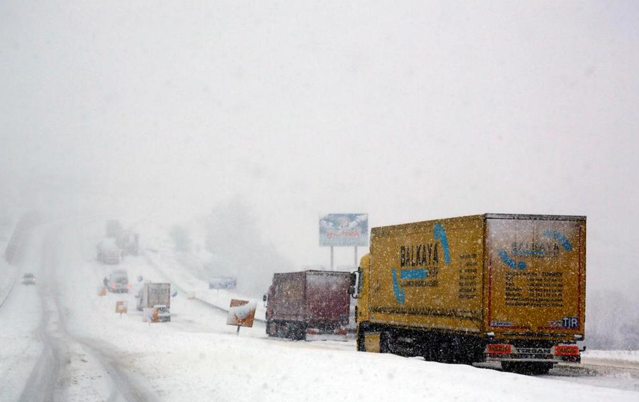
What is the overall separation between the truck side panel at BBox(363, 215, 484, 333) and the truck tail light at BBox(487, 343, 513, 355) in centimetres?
54

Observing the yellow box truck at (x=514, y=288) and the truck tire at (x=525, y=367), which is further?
the truck tire at (x=525, y=367)

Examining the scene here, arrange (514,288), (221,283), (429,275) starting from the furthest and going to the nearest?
1. (221,283)
2. (429,275)
3. (514,288)

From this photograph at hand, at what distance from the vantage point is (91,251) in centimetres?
10838

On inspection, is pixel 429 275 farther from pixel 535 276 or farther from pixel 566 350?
pixel 566 350

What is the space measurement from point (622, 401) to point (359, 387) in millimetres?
4235

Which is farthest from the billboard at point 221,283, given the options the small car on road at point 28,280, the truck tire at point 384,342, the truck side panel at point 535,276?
the truck side panel at point 535,276

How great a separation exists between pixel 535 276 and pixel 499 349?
1.99 m

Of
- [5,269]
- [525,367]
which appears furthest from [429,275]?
[5,269]

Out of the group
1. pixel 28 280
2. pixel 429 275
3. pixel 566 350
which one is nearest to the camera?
pixel 566 350

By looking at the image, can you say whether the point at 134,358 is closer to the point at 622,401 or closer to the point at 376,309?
the point at 376,309

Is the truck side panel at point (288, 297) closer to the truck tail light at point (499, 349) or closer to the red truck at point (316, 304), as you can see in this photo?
the red truck at point (316, 304)

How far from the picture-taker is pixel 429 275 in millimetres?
19469

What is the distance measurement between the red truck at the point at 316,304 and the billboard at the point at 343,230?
3916cm

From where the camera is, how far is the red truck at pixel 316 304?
33.2m
